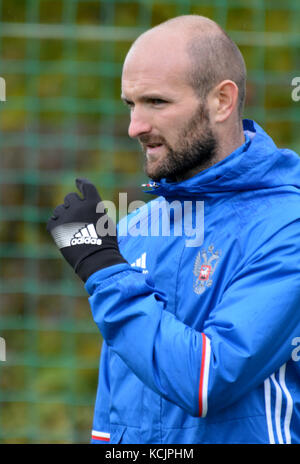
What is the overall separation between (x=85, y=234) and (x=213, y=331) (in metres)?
0.42

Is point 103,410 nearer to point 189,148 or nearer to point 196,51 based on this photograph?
point 189,148

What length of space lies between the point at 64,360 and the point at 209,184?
2600mm

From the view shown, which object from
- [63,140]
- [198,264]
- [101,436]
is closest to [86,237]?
[198,264]

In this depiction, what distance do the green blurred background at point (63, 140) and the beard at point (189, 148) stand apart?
2347mm

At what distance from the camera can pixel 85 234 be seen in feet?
6.16

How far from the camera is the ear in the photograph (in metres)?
2.03

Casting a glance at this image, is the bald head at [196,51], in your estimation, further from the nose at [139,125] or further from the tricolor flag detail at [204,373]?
the tricolor flag detail at [204,373]

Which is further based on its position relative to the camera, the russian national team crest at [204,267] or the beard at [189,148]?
the beard at [189,148]

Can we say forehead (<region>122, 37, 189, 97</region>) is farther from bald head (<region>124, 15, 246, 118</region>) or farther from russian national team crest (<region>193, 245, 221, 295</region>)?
russian national team crest (<region>193, 245, 221, 295</region>)

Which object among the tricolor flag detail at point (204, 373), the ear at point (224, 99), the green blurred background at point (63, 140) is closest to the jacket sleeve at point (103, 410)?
the tricolor flag detail at point (204, 373)

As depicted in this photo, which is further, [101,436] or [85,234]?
[101,436]

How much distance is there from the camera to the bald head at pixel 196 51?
1977 millimetres
